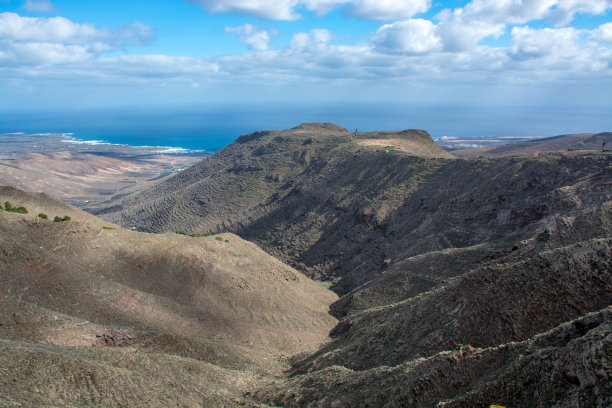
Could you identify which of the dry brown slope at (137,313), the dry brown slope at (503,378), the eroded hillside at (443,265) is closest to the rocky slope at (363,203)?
the eroded hillside at (443,265)

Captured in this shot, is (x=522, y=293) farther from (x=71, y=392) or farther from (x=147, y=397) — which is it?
(x=71, y=392)

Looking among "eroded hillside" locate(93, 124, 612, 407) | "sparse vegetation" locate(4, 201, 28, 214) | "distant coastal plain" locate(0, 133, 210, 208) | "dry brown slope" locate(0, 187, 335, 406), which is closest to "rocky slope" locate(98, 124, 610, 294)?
"eroded hillside" locate(93, 124, 612, 407)

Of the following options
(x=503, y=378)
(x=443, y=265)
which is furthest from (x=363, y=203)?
(x=503, y=378)

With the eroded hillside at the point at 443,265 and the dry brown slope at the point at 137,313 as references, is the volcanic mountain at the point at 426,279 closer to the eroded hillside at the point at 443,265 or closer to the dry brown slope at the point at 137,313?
the eroded hillside at the point at 443,265

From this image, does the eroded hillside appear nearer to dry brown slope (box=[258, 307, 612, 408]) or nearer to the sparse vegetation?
dry brown slope (box=[258, 307, 612, 408])

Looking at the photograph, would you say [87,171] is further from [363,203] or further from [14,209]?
[363,203]

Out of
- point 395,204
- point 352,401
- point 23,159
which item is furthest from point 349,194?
point 23,159
